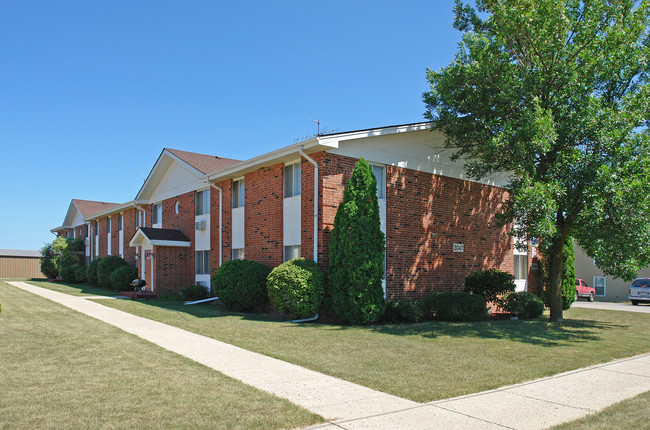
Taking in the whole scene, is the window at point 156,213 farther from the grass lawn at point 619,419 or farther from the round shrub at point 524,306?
the grass lawn at point 619,419

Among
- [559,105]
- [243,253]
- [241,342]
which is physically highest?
[559,105]

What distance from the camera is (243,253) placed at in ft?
59.1

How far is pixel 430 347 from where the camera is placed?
32.0 ft

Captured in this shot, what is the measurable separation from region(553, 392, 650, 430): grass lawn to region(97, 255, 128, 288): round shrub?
81.5ft

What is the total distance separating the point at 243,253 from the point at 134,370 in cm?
1084

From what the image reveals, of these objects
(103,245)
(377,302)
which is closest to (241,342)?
(377,302)

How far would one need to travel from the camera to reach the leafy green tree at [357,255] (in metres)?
12.7

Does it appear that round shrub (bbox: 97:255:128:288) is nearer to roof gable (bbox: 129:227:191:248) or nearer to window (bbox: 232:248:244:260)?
roof gable (bbox: 129:227:191:248)

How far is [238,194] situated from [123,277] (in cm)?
939

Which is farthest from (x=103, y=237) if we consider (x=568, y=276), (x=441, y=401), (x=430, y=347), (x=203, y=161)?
(x=441, y=401)

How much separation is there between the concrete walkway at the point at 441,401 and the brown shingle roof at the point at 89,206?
3279 centimetres

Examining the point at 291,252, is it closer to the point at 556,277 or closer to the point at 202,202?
the point at 202,202

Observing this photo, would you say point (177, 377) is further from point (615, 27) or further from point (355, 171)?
point (615, 27)

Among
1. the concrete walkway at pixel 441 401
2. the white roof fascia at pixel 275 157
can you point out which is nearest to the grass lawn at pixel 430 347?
the concrete walkway at pixel 441 401
